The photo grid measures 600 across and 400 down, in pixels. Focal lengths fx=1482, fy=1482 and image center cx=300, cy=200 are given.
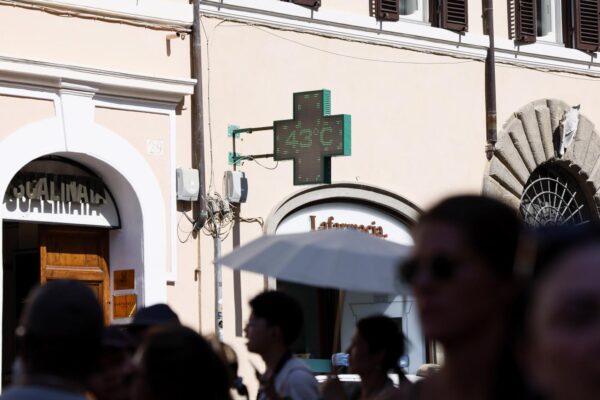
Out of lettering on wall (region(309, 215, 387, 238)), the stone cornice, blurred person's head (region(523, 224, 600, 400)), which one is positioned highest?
the stone cornice

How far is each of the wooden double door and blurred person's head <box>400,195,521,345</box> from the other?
40.5ft

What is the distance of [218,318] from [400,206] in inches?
127

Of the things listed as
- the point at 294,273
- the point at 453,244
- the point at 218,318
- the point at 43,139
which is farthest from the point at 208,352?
the point at 218,318

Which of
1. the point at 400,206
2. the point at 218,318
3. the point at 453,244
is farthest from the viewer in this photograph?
the point at 400,206

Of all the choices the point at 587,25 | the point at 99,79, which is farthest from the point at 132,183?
the point at 587,25

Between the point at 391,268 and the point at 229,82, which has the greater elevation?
the point at 229,82

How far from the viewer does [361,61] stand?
18.1 m

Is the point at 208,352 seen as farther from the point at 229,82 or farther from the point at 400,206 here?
the point at 400,206

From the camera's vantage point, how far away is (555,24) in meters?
21.1

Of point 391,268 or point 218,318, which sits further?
point 218,318

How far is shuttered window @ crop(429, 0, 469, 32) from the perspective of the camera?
19.2 m

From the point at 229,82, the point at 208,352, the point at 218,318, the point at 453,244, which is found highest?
the point at 229,82

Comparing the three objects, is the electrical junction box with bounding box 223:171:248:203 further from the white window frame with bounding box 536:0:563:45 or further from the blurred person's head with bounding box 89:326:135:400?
the blurred person's head with bounding box 89:326:135:400

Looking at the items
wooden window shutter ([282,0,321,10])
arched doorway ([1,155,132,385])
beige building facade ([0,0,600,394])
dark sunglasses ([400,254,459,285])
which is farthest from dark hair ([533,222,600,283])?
wooden window shutter ([282,0,321,10])
